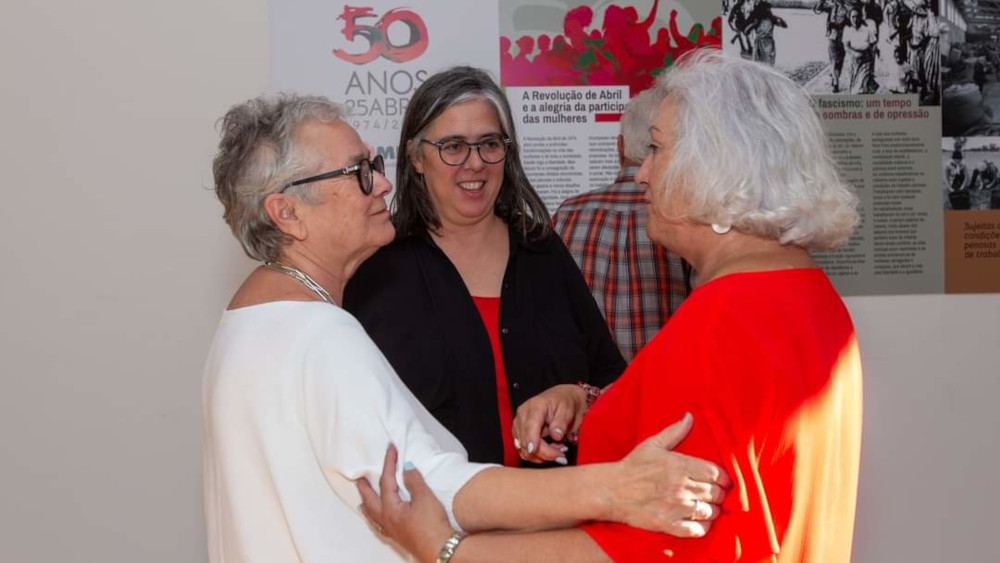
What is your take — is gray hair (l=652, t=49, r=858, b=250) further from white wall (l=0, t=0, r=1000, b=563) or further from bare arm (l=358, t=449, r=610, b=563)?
white wall (l=0, t=0, r=1000, b=563)

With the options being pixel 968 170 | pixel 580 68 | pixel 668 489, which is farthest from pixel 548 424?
pixel 968 170

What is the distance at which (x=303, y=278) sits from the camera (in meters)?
1.74

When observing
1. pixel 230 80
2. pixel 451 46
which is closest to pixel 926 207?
pixel 451 46

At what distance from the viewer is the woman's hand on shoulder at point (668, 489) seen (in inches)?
54.1

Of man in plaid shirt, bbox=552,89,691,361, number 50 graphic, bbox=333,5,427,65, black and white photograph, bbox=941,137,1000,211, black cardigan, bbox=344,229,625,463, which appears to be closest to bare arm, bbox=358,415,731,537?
black cardigan, bbox=344,229,625,463

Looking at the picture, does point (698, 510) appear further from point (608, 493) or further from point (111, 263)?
point (111, 263)

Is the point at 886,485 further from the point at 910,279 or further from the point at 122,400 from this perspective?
the point at 122,400

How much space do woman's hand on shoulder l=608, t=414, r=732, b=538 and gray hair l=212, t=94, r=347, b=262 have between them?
75 centimetres

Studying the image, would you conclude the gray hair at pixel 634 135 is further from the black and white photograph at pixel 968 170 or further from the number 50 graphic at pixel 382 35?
the black and white photograph at pixel 968 170

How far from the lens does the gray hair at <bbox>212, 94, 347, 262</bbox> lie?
1.75 metres

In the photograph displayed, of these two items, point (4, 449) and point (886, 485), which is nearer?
point (4, 449)

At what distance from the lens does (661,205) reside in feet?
5.43

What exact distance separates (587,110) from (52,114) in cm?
199

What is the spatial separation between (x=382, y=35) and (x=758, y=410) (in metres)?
2.69
